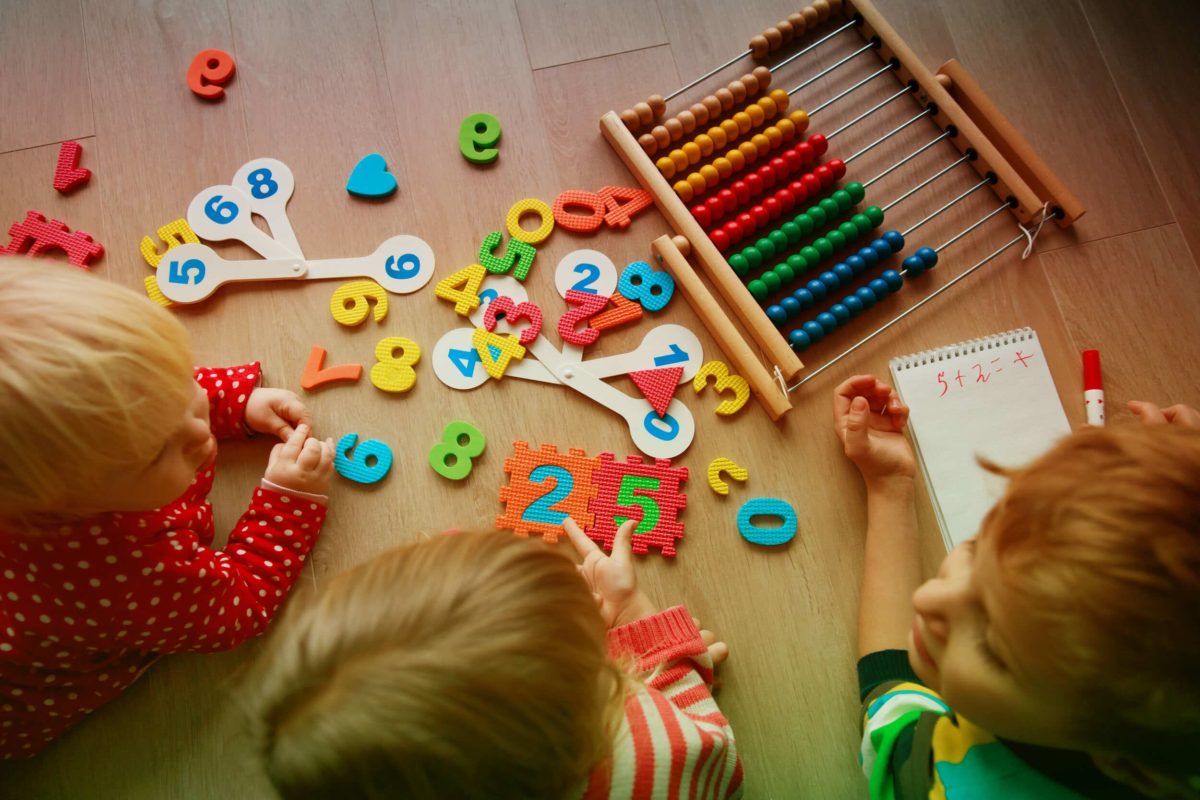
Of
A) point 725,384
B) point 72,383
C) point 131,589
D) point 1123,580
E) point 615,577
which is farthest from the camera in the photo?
point 725,384

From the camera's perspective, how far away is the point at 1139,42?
3.57ft

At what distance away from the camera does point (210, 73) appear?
1.03 metres

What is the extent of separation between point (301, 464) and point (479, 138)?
1.53ft

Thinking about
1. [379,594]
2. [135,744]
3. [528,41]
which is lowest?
[135,744]

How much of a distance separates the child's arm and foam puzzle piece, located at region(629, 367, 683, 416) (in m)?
0.19

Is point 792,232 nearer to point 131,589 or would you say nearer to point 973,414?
point 973,414

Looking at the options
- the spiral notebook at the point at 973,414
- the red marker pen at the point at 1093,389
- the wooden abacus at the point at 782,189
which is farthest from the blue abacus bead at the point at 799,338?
the red marker pen at the point at 1093,389

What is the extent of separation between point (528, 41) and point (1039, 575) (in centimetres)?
91

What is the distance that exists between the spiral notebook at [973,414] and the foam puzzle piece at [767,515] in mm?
170

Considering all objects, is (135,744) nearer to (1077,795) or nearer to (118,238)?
(118,238)

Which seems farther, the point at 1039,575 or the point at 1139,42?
the point at 1139,42

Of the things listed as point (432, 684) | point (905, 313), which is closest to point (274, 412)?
point (432, 684)

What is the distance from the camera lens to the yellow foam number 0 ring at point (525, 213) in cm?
98

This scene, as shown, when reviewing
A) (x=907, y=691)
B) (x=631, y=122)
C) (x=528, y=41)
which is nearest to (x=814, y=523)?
(x=907, y=691)
